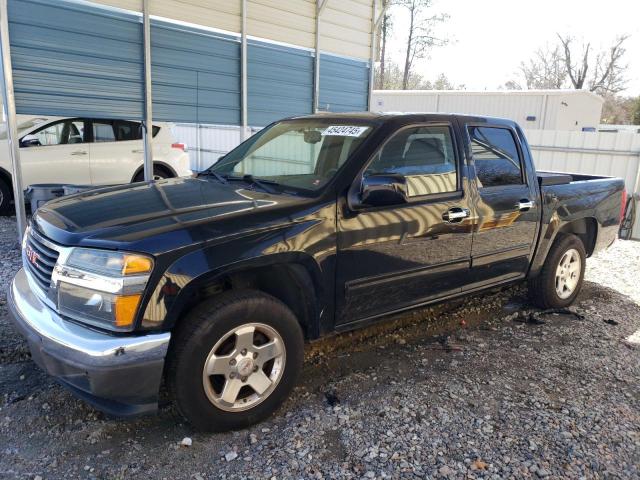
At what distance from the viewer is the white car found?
8752 mm

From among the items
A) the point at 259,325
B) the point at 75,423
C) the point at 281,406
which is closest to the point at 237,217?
the point at 259,325

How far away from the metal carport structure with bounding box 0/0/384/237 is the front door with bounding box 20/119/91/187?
126 inches

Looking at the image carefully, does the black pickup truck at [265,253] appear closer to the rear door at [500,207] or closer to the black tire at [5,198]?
the rear door at [500,207]

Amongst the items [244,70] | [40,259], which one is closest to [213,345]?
[40,259]

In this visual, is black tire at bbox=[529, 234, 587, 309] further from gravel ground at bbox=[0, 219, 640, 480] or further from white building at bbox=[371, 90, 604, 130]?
white building at bbox=[371, 90, 604, 130]

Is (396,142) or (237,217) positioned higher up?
(396,142)

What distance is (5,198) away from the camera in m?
8.78

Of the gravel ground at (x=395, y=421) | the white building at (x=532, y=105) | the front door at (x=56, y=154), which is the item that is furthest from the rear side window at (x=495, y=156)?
the white building at (x=532, y=105)

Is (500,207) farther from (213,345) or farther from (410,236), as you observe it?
(213,345)

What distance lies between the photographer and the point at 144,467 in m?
2.77

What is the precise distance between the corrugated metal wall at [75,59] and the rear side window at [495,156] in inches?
156

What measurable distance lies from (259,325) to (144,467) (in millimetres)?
920

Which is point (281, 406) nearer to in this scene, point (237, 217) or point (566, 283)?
point (237, 217)

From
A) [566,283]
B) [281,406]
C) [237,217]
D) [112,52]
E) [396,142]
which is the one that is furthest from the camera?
[112,52]
